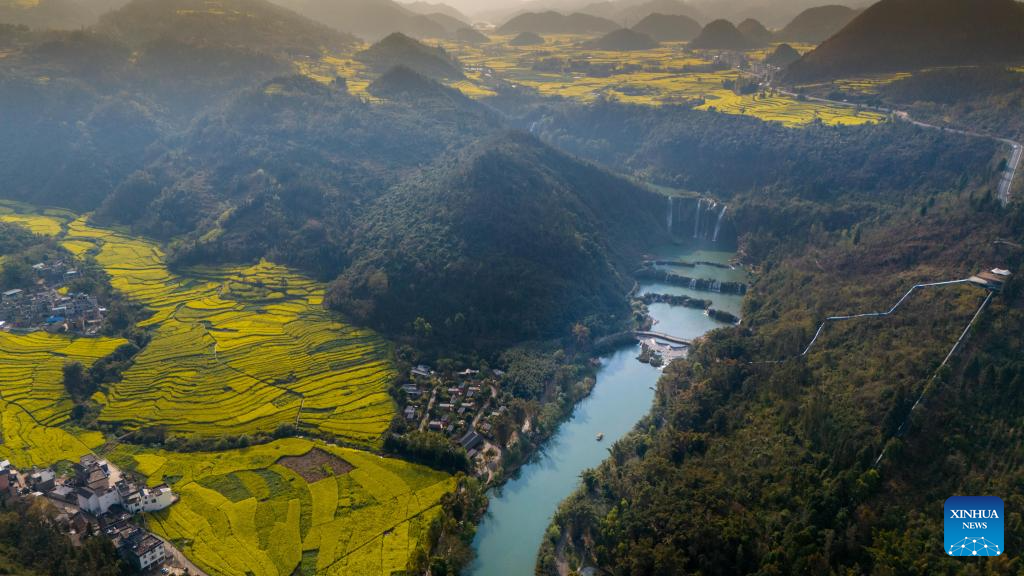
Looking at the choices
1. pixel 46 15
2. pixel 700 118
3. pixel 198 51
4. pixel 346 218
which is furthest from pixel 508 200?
pixel 46 15

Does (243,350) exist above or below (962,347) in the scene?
below

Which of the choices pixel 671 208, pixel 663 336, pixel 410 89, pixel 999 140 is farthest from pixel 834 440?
pixel 410 89

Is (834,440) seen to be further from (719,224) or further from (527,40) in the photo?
(527,40)

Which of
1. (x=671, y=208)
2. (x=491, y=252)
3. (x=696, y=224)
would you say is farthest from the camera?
(x=671, y=208)

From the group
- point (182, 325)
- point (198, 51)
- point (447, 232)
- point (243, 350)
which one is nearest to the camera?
point (243, 350)

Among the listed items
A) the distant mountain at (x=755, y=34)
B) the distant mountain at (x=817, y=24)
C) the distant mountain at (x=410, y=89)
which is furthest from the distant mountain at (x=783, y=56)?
the distant mountain at (x=410, y=89)

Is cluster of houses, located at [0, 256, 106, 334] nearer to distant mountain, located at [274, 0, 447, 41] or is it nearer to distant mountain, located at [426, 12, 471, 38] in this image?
distant mountain, located at [274, 0, 447, 41]

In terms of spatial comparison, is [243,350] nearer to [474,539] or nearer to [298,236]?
[298,236]
